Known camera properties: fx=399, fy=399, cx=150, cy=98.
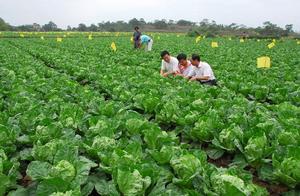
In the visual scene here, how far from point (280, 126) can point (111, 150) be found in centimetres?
189

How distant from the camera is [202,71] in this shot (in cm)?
943

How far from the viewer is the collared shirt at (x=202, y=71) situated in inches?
364

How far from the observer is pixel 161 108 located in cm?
573

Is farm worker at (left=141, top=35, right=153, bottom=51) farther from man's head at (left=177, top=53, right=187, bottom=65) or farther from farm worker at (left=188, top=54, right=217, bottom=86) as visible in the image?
farm worker at (left=188, top=54, right=217, bottom=86)

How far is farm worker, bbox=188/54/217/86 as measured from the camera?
30.2 feet

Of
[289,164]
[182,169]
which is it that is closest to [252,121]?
[289,164]

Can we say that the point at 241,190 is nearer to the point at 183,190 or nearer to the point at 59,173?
the point at 183,190

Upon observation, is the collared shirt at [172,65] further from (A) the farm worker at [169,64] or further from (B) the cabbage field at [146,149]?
(B) the cabbage field at [146,149]

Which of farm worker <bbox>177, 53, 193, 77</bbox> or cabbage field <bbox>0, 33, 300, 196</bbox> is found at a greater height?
cabbage field <bbox>0, 33, 300, 196</bbox>

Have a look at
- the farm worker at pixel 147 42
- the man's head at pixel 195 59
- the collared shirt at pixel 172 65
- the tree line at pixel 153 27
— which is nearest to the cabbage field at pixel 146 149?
the man's head at pixel 195 59

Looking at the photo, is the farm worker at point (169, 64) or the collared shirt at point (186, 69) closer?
the collared shirt at point (186, 69)

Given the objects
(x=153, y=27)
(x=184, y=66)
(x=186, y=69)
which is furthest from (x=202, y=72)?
(x=153, y=27)

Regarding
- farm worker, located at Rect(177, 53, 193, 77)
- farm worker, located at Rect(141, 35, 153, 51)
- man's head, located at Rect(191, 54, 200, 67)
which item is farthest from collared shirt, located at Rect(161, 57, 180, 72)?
farm worker, located at Rect(141, 35, 153, 51)

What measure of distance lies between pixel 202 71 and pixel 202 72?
2 cm
